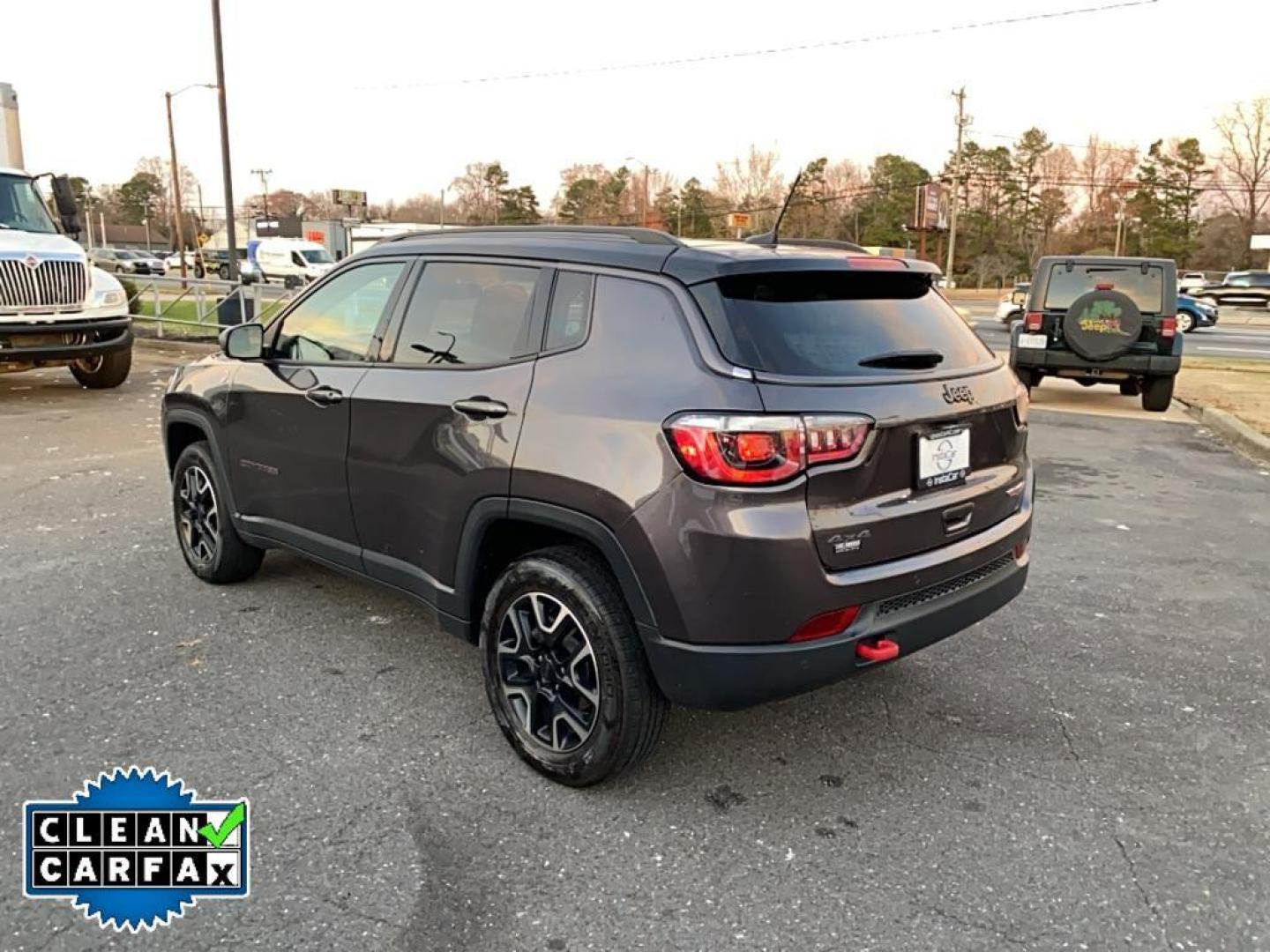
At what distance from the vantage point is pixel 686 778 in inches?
124

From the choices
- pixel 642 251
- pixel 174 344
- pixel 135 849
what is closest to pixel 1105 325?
pixel 642 251

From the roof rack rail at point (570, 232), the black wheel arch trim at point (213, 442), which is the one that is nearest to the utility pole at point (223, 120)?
the black wheel arch trim at point (213, 442)

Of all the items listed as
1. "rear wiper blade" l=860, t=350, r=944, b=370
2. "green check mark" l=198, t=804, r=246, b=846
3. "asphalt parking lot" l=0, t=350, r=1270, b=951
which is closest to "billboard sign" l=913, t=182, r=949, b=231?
"asphalt parking lot" l=0, t=350, r=1270, b=951

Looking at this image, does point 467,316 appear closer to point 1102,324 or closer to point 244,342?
point 244,342

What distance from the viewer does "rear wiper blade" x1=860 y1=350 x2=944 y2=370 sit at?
2953 mm

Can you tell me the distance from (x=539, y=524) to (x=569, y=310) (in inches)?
27.6

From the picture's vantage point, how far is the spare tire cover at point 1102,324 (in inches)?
433

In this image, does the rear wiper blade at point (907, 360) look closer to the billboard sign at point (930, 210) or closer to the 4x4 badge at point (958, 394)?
the 4x4 badge at point (958, 394)

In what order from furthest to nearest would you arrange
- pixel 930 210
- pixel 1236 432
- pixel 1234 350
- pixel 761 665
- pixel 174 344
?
pixel 930 210 < pixel 1234 350 < pixel 174 344 < pixel 1236 432 < pixel 761 665

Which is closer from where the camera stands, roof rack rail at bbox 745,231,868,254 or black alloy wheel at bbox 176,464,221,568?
roof rack rail at bbox 745,231,868,254

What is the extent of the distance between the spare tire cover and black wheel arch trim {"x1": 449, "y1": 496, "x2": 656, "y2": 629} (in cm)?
995

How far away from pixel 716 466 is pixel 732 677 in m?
0.61

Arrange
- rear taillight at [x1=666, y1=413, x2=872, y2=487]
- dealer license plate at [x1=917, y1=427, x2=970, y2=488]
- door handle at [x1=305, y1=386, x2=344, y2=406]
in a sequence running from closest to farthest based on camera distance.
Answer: rear taillight at [x1=666, y1=413, x2=872, y2=487] → dealer license plate at [x1=917, y1=427, x2=970, y2=488] → door handle at [x1=305, y1=386, x2=344, y2=406]

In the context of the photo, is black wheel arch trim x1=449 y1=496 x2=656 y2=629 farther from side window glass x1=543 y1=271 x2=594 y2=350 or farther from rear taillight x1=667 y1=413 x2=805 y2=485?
side window glass x1=543 y1=271 x2=594 y2=350
